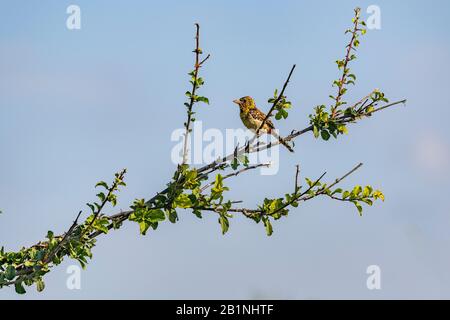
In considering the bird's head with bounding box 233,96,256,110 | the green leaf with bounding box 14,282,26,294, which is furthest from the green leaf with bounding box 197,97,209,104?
the bird's head with bounding box 233,96,256,110

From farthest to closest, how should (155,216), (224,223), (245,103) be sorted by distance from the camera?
1. (245,103)
2. (224,223)
3. (155,216)

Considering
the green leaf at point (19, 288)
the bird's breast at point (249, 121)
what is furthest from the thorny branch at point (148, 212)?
the bird's breast at point (249, 121)

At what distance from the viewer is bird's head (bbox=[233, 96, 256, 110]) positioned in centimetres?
1161

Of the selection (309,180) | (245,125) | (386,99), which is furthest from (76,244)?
(245,125)

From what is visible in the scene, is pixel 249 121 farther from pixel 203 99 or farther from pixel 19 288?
pixel 19 288

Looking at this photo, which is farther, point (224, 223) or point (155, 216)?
point (224, 223)

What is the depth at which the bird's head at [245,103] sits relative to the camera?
457 inches

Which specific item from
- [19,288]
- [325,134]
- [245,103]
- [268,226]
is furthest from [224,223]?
[245,103]

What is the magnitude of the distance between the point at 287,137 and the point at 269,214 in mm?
661

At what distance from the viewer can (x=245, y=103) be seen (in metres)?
11.8

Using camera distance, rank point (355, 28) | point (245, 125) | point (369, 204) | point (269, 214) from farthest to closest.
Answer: point (245, 125), point (355, 28), point (369, 204), point (269, 214)

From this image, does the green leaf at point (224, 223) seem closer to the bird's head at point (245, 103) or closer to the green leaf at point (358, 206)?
the green leaf at point (358, 206)

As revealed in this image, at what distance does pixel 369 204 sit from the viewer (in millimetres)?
6508

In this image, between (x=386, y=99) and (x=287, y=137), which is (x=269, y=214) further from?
(x=386, y=99)
